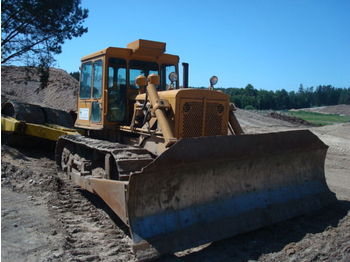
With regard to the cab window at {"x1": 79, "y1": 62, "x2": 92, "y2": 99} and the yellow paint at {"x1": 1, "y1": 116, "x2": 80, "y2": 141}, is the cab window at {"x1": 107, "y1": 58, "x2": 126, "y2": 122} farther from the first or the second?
the yellow paint at {"x1": 1, "y1": 116, "x2": 80, "y2": 141}

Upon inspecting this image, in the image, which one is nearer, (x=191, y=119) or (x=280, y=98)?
(x=191, y=119)

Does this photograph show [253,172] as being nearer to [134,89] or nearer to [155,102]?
[155,102]

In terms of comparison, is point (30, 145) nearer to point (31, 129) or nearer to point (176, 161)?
point (31, 129)

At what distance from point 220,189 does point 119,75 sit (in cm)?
317

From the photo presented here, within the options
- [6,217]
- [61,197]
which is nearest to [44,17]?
[61,197]

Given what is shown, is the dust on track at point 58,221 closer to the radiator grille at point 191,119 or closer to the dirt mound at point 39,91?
the radiator grille at point 191,119

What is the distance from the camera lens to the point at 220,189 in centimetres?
509

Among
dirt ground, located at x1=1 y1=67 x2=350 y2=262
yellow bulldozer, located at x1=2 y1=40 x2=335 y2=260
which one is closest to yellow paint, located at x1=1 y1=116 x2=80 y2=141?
dirt ground, located at x1=1 y1=67 x2=350 y2=262

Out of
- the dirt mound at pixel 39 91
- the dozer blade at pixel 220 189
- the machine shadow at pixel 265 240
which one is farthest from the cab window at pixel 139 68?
the dirt mound at pixel 39 91

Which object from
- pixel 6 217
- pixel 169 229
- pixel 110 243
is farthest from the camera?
pixel 6 217

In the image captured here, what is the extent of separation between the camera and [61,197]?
21.4 feet

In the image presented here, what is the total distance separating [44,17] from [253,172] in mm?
9557

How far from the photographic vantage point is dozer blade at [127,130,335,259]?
4.36m

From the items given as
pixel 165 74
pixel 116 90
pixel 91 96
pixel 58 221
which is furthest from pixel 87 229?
pixel 165 74
